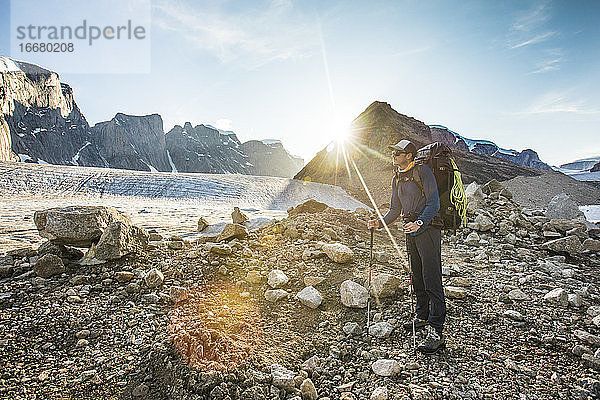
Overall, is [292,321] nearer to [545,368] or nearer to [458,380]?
[458,380]

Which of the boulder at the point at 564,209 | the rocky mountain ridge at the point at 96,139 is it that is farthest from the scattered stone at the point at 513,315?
the rocky mountain ridge at the point at 96,139

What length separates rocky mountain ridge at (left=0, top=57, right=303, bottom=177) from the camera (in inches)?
4326

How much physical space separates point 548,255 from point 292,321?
6242 mm

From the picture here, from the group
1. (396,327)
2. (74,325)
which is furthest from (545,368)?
(74,325)

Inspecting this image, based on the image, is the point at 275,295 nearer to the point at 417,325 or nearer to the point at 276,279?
the point at 276,279

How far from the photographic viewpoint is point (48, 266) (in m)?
4.12

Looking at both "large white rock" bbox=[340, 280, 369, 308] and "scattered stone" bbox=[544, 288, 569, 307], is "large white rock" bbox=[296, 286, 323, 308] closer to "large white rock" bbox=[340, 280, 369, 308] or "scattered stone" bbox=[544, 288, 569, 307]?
"large white rock" bbox=[340, 280, 369, 308]

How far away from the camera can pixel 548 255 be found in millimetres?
6477

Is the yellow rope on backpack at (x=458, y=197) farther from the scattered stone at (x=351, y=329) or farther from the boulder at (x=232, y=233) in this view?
the boulder at (x=232, y=233)

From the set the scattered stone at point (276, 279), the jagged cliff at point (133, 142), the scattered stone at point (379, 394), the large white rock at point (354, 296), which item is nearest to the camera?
the scattered stone at point (379, 394)

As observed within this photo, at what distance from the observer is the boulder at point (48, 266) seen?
4086mm

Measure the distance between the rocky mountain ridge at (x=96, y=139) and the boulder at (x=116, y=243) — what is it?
9258 centimetres

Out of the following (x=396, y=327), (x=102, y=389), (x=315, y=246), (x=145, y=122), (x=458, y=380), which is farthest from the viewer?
(x=145, y=122)

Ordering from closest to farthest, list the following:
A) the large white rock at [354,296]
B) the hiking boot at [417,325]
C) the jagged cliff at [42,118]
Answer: the hiking boot at [417,325], the large white rock at [354,296], the jagged cliff at [42,118]
